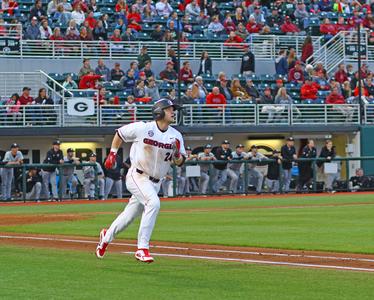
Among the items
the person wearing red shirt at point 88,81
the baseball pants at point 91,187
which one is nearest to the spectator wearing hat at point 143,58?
the person wearing red shirt at point 88,81

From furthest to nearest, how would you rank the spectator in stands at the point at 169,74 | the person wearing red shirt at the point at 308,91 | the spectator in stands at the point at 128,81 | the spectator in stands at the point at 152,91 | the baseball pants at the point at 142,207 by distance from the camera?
the person wearing red shirt at the point at 308,91
the spectator in stands at the point at 169,74
the spectator in stands at the point at 128,81
the spectator in stands at the point at 152,91
the baseball pants at the point at 142,207

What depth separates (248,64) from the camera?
124 ft

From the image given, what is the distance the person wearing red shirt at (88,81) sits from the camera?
3338cm

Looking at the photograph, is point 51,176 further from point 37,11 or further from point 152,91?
point 37,11

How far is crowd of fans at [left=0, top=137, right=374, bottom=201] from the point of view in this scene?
98.3 feet

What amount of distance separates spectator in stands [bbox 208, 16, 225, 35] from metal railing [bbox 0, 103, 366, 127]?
15.4ft

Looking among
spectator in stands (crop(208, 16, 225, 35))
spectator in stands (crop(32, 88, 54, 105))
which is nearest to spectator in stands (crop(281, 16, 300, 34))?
spectator in stands (crop(208, 16, 225, 35))

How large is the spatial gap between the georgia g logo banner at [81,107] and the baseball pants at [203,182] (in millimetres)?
3919

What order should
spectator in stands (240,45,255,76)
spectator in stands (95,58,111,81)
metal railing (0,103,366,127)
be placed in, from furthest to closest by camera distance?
1. spectator in stands (240,45,255,76)
2. spectator in stands (95,58,111,81)
3. metal railing (0,103,366,127)

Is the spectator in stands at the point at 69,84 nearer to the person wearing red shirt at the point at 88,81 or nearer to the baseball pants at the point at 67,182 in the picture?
the person wearing red shirt at the point at 88,81

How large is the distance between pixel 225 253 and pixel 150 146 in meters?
1.98

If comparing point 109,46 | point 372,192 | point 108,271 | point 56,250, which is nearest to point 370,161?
point 372,192

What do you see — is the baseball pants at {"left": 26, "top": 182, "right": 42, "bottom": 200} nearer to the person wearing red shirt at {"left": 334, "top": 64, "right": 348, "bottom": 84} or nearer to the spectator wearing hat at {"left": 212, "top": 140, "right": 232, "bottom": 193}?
the spectator wearing hat at {"left": 212, "top": 140, "right": 232, "bottom": 193}

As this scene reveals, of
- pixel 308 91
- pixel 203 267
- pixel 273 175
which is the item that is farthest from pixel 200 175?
pixel 203 267
